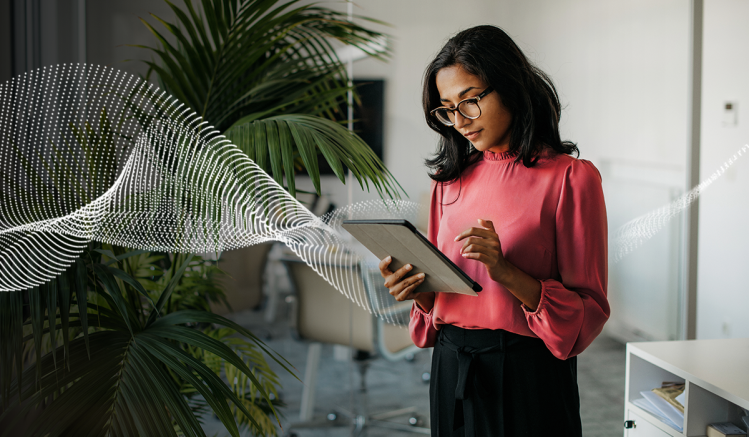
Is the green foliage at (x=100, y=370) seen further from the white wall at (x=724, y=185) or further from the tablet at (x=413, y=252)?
the white wall at (x=724, y=185)

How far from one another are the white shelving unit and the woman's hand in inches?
26.0

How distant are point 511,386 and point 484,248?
327 mm

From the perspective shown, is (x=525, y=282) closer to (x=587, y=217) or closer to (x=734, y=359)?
(x=587, y=217)

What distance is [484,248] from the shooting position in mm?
940

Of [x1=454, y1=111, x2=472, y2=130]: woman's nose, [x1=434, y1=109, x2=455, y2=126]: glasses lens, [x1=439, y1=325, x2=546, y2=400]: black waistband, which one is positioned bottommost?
[x1=439, y1=325, x2=546, y2=400]: black waistband

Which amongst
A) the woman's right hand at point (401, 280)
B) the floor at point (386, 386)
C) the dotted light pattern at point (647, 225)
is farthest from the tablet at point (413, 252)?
the dotted light pattern at point (647, 225)

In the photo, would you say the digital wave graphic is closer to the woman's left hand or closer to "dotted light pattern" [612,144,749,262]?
the woman's left hand

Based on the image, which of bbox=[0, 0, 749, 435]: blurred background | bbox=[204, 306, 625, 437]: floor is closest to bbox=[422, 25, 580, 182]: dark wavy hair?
bbox=[0, 0, 749, 435]: blurred background

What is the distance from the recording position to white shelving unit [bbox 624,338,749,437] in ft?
4.49

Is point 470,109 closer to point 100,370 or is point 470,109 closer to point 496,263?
point 496,263

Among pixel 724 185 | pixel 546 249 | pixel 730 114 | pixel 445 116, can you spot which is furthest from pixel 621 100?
pixel 546 249

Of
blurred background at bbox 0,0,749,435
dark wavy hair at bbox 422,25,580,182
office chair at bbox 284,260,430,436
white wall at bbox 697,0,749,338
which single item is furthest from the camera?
office chair at bbox 284,260,430,436

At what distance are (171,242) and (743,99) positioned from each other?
2.10 m

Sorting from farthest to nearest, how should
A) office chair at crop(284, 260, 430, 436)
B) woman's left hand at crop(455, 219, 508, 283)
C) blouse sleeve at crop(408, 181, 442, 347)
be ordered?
office chair at crop(284, 260, 430, 436), blouse sleeve at crop(408, 181, 442, 347), woman's left hand at crop(455, 219, 508, 283)
